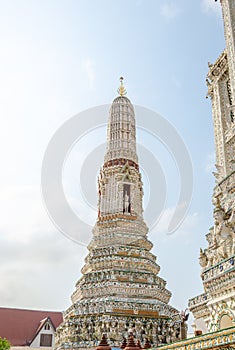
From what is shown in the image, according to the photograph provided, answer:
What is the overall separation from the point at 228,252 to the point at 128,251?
1256 cm

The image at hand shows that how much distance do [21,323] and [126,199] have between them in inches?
636

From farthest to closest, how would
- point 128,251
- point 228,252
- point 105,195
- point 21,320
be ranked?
point 21,320 → point 105,195 → point 128,251 → point 228,252

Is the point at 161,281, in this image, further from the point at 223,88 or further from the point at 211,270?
the point at 211,270

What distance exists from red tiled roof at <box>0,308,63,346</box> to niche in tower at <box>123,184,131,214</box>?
1432 centimetres

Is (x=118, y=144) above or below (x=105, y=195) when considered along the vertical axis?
above

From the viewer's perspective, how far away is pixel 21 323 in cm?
3441

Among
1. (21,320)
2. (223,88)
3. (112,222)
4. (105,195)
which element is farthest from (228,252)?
(21,320)

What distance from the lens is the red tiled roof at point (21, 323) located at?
1312 inches

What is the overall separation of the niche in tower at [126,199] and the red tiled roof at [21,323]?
1432 cm

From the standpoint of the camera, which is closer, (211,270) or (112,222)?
(211,270)

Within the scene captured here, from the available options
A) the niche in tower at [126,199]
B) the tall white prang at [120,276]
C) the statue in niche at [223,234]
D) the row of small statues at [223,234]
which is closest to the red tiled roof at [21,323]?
the tall white prang at [120,276]

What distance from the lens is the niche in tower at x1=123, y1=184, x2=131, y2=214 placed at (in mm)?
26681

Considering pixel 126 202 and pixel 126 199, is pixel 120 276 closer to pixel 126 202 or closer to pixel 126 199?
pixel 126 202

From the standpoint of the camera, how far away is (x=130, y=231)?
25703mm
